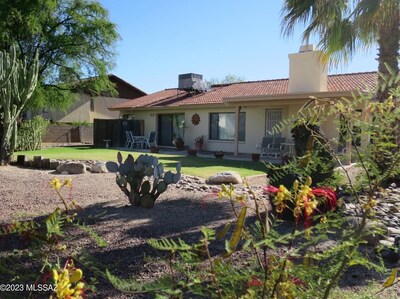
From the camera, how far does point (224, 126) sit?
20938 mm

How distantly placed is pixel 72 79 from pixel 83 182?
54.7ft

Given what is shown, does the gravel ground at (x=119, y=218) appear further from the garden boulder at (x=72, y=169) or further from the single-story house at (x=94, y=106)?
the single-story house at (x=94, y=106)

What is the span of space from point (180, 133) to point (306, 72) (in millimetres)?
8764

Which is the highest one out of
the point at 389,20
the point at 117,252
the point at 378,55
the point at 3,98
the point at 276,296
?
the point at 389,20

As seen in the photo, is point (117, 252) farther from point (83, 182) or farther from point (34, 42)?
point (34, 42)

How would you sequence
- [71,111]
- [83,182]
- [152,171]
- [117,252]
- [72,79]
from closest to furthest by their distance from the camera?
[117,252] < [152,171] < [83,182] < [72,79] < [71,111]

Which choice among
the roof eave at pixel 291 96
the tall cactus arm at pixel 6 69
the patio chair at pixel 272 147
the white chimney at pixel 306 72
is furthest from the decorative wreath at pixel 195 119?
the tall cactus arm at pixel 6 69

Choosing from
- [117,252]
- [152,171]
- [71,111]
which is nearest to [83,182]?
[152,171]

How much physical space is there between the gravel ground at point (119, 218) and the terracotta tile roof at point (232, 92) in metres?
11.7

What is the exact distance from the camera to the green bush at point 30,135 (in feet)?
70.0

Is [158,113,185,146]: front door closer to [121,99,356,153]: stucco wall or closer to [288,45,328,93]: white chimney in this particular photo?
[121,99,356,153]: stucco wall

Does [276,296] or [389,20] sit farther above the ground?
[389,20]

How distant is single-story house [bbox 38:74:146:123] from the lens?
3462 cm

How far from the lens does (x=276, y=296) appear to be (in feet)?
4.68
